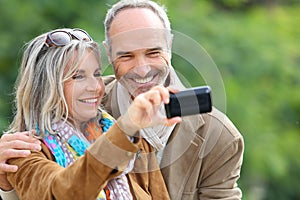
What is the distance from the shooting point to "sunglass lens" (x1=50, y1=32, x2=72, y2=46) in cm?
250

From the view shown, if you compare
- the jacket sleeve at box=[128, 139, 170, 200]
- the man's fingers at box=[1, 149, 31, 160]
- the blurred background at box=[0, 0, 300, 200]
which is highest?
the man's fingers at box=[1, 149, 31, 160]

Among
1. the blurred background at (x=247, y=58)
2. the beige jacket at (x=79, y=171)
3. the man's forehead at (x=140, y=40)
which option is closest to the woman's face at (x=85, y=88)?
the man's forehead at (x=140, y=40)

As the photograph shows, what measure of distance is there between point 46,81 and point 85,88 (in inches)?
5.1

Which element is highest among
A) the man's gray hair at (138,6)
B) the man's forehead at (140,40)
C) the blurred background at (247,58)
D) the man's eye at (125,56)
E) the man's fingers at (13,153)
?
the man's gray hair at (138,6)

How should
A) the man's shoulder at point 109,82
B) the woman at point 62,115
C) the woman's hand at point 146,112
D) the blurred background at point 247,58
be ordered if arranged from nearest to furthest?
1. the woman's hand at point 146,112
2. the woman at point 62,115
3. the man's shoulder at point 109,82
4. the blurred background at point 247,58

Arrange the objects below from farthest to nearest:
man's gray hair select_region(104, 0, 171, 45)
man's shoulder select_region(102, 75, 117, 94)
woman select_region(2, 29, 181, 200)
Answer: man's shoulder select_region(102, 75, 117, 94), man's gray hair select_region(104, 0, 171, 45), woman select_region(2, 29, 181, 200)

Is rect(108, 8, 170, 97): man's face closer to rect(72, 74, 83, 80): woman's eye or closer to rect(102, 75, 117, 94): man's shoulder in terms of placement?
rect(72, 74, 83, 80): woman's eye

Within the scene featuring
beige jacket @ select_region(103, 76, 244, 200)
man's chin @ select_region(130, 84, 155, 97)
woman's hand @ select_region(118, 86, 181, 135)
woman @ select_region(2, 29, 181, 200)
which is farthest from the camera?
beige jacket @ select_region(103, 76, 244, 200)

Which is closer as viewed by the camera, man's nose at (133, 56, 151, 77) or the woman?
the woman

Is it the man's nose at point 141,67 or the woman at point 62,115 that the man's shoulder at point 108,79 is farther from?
the man's nose at point 141,67

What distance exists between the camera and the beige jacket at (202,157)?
2.82 metres

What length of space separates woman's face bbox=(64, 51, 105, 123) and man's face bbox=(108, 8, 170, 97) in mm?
99

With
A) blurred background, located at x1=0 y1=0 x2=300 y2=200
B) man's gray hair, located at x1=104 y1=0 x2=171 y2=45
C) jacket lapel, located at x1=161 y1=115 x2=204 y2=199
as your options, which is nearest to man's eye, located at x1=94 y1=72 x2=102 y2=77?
man's gray hair, located at x1=104 y1=0 x2=171 y2=45

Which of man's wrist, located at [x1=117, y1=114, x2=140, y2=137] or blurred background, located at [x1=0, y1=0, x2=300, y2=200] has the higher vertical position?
man's wrist, located at [x1=117, y1=114, x2=140, y2=137]
